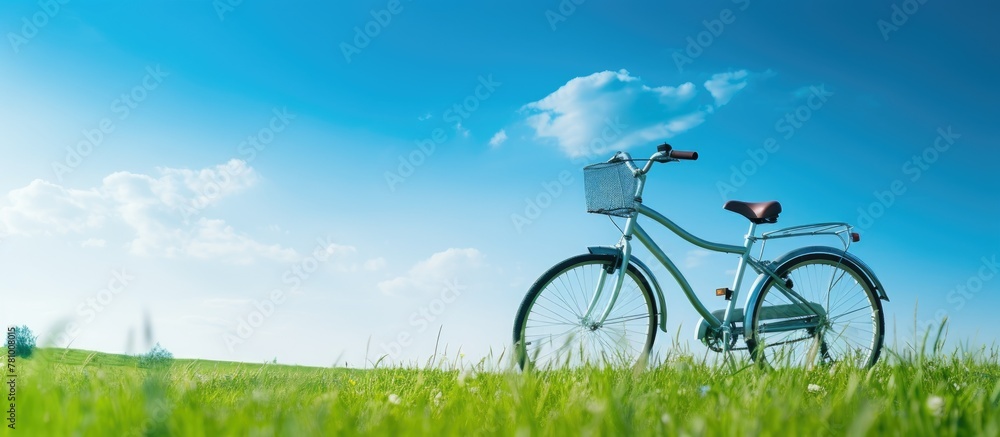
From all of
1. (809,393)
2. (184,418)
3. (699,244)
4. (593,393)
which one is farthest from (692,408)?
(699,244)

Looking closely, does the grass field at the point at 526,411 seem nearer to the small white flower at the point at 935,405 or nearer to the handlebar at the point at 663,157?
the small white flower at the point at 935,405

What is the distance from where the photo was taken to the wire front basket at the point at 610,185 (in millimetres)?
4930

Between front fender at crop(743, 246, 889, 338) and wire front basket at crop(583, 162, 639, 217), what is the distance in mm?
1382

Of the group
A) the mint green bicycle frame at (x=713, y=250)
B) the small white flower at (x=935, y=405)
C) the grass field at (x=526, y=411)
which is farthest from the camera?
the mint green bicycle frame at (x=713, y=250)

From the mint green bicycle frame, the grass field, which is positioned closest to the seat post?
the mint green bicycle frame

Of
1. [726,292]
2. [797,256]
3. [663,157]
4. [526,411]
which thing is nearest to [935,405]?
[526,411]

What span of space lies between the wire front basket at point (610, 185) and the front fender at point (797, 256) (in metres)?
1.38

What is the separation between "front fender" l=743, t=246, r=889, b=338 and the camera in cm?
553

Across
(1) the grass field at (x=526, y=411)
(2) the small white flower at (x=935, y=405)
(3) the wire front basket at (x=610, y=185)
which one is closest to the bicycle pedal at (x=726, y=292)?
(3) the wire front basket at (x=610, y=185)

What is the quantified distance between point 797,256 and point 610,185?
1884mm

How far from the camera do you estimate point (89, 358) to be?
310 cm

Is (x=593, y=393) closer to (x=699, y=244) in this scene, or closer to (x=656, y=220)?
(x=656, y=220)

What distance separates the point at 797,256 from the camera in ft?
18.8

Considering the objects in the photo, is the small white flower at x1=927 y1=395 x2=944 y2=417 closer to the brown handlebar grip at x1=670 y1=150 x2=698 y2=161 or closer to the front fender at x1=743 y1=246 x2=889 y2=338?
the brown handlebar grip at x1=670 y1=150 x2=698 y2=161
